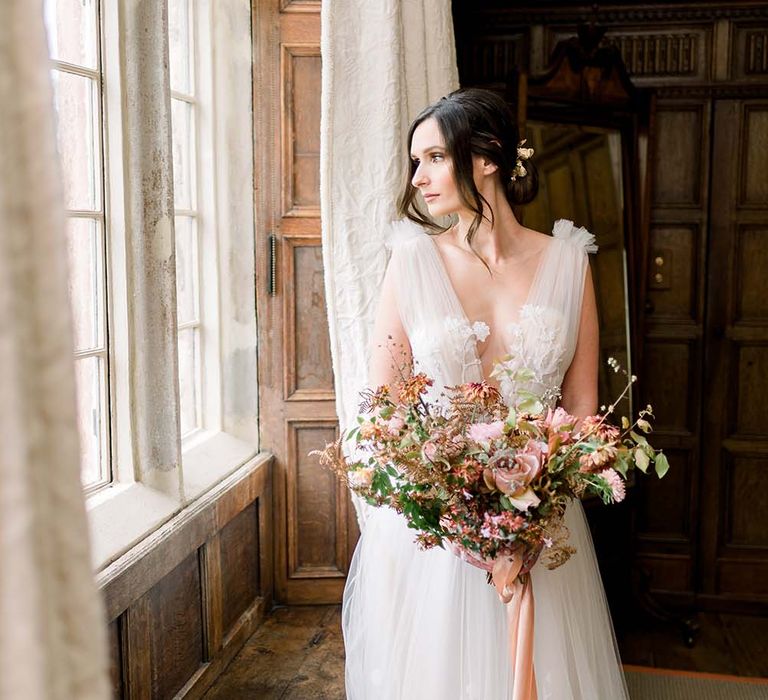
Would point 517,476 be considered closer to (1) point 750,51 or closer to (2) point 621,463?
(2) point 621,463

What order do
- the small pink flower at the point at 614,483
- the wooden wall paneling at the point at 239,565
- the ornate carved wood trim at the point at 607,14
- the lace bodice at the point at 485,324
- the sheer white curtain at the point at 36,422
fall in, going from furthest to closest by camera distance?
the ornate carved wood trim at the point at 607,14, the wooden wall paneling at the point at 239,565, the lace bodice at the point at 485,324, the small pink flower at the point at 614,483, the sheer white curtain at the point at 36,422

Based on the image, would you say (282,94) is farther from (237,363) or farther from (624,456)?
(624,456)

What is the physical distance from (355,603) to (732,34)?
295 centimetres

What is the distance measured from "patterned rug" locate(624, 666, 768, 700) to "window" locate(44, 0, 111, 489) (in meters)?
2.11

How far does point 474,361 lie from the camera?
215cm

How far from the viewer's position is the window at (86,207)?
233 cm

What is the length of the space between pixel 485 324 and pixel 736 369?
2.26 meters

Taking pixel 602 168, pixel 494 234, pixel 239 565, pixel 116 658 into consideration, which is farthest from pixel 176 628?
pixel 602 168

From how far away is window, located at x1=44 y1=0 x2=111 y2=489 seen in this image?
2328 mm

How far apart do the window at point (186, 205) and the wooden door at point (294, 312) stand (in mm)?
246

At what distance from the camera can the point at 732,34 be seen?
3834mm

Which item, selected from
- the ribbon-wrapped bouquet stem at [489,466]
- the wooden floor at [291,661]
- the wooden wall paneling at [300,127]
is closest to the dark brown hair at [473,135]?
the ribbon-wrapped bouquet stem at [489,466]

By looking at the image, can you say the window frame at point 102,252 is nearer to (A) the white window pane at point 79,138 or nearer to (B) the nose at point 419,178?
(A) the white window pane at point 79,138

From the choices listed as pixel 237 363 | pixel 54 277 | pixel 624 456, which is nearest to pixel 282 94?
pixel 237 363
